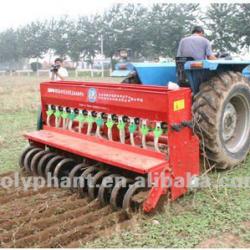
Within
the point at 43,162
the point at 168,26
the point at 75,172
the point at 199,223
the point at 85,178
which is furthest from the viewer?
the point at 168,26

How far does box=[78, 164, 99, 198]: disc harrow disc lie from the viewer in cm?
386

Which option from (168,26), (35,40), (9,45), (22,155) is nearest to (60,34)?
(35,40)

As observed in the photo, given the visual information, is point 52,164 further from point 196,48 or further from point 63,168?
point 196,48

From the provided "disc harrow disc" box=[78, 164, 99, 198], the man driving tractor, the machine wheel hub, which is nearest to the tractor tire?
the machine wheel hub

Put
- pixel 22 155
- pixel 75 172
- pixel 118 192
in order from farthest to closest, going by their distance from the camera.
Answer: pixel 22 155
pixel 75 172
pixel 118 192

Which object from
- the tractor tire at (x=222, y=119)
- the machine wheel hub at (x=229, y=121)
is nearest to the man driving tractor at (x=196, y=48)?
the tractor tire at (x=222, y=119)

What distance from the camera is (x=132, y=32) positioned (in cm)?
3981

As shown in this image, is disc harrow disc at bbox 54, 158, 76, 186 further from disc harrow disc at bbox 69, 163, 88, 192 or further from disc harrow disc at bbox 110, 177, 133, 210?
disc harrow disc at bbox 110, 177, 133, 210

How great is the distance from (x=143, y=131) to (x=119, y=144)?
1.00 feet

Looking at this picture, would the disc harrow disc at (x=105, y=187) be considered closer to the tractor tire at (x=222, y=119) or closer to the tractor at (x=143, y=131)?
the tractor at (x=143, y=131)

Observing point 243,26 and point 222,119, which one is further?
point 243,26

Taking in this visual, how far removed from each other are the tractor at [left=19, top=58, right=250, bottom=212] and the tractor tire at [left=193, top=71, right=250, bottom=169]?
0.03 ft

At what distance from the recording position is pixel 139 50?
40156 millimetres

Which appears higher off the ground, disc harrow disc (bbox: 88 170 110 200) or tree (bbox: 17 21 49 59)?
tree (bbox: 17 21 49 59)
